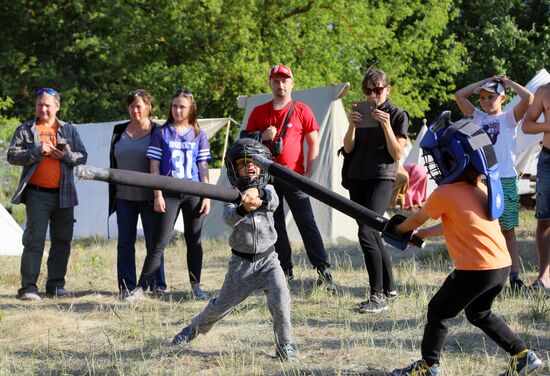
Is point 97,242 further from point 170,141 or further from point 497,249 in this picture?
point 497,249

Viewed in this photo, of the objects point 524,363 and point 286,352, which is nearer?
point 524,363

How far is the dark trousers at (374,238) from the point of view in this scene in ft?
17.1

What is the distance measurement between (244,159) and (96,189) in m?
8.21

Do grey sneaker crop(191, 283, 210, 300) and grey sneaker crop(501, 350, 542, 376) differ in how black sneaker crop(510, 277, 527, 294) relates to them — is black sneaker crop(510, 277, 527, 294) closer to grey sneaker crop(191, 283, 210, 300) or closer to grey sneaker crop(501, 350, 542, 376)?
grey sneaker crop(501, 350, 542, 376)

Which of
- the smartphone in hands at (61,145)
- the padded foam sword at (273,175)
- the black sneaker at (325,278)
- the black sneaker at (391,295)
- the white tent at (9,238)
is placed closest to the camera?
the padded foam sword at (273,175)

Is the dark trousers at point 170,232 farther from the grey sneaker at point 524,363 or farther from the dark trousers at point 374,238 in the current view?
the grey sneaker at point 524,363

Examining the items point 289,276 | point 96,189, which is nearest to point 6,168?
point 96,189

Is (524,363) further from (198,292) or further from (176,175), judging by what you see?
(176,175)

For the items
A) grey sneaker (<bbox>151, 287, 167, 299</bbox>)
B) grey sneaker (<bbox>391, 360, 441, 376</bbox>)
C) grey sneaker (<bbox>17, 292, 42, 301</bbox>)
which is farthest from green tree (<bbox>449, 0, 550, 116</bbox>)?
grey sneaker (<bbox>391, 360, 441, 376</bbox>)

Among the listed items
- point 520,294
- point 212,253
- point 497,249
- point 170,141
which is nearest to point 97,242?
point 212,253

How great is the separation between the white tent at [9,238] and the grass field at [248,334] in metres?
Answer: 2.21

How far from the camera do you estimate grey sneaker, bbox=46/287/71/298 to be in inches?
249

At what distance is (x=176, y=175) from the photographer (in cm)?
590

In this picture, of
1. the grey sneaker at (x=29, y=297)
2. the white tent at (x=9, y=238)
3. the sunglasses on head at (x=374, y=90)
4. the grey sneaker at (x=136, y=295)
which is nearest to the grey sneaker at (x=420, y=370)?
the sunglasses on head at (x=374, y=90)
